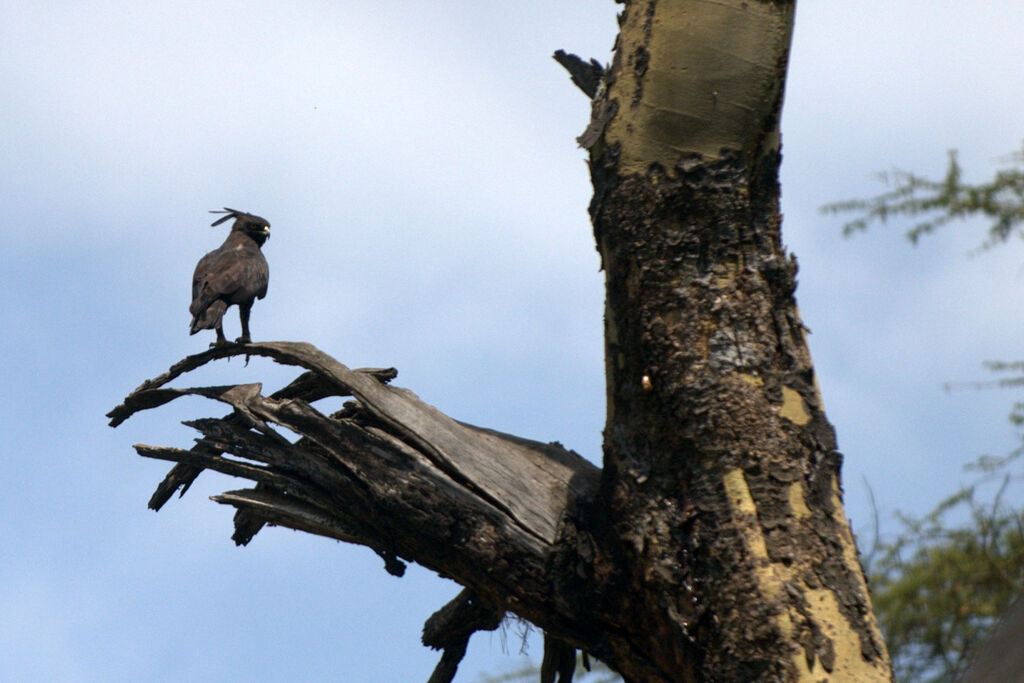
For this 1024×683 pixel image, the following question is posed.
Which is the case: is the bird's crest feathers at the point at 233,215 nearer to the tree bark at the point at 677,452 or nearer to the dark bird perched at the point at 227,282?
the dark bird perched at the point at 227,282

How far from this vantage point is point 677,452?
11.6ft

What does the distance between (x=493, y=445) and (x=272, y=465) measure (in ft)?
3.04

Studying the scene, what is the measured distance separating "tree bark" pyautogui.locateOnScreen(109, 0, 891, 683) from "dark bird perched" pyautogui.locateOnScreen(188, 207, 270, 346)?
2.14 metres

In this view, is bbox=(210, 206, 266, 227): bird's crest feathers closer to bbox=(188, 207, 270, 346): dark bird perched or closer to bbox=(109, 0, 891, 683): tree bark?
bbox=(188, 207, 270, 346): dark bird perched

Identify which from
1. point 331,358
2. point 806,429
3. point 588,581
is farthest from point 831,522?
point 331,358

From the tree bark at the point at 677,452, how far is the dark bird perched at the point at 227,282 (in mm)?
2141

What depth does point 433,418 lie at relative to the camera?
425 centimetres

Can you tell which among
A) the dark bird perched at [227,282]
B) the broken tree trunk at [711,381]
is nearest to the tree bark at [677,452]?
the broken tree trunk at [711,381]

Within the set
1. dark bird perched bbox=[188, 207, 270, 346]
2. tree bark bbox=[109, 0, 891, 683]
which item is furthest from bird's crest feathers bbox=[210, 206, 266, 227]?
tree bark bbox=[109, 0, 891, 683]

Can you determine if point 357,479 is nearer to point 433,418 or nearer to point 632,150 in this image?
point 433,418

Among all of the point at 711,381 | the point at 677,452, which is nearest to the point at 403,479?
the point at 677,452

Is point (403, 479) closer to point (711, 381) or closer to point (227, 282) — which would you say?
point (711, 381)

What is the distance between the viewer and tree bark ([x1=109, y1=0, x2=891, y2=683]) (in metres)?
3.33

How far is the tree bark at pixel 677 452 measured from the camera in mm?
3326
